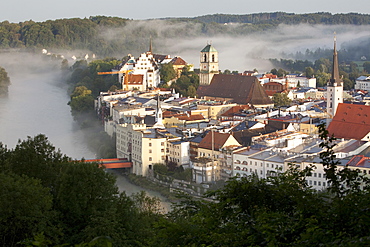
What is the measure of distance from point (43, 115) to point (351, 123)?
10223 millimetres

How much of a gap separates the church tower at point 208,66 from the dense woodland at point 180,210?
54.4 feet

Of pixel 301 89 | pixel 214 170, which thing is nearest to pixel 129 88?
pixel 301 89

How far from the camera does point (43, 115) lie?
24031mm

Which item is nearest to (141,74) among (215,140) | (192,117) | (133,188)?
(192,117)

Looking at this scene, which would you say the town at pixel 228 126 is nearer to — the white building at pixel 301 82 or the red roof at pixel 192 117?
the red roof at pixel 192 117

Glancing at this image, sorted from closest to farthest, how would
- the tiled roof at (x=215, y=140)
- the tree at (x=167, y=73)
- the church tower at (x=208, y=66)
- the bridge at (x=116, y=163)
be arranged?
the tiled roof at (x=215, y=140), the bridge at (x=116, y=163), the church tower at (x=208, y=66), the tree at (x=167, y=73)

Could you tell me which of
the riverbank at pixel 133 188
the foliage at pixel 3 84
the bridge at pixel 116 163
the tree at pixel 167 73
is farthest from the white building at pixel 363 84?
the riverbank at pixel 133 188

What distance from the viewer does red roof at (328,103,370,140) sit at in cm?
1681

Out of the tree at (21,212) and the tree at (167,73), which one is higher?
the tree at (21,212)

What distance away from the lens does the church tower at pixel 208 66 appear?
86.4ft

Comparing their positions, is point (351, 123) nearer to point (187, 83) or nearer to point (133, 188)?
point (133, 188)

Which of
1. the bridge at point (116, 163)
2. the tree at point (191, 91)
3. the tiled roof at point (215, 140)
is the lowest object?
the bridge at point (116, 163)

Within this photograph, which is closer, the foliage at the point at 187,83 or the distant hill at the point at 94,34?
the foliage at the point at 187,83

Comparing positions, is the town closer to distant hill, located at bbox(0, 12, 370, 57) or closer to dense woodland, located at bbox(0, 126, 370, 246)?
dense woodland, located at bbox(0, 126, 370, 246)
